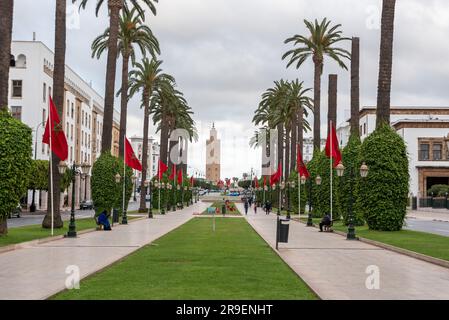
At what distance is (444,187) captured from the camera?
84562 millimetres

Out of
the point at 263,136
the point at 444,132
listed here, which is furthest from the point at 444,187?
the point at 263,136

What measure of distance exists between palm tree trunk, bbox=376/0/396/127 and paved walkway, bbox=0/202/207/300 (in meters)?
15.7

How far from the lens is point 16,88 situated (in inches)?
2869

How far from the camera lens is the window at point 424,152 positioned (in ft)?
303

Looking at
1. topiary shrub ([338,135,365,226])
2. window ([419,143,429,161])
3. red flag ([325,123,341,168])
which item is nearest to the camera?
red flag ([325,123,341,168])

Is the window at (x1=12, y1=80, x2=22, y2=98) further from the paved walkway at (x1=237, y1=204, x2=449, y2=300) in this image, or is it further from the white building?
the paved walkway at (x1=237, y1=204, x2=449, y2=300)

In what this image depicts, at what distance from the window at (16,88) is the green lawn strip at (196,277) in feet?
182

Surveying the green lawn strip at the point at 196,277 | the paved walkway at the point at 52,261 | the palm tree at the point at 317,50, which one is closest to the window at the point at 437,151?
the palm tree at the point at 317,50

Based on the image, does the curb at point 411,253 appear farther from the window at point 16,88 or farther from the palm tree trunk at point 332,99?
the window at point 16,88

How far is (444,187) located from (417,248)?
2594 inches

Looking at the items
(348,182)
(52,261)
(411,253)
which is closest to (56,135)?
(52,261)

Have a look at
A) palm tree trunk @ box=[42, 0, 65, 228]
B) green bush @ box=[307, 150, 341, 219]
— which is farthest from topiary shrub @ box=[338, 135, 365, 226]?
palm tree trunk @ box=[42, 0, 65, 228]

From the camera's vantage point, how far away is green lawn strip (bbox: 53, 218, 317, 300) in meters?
12.0
